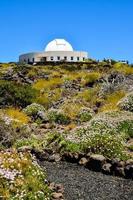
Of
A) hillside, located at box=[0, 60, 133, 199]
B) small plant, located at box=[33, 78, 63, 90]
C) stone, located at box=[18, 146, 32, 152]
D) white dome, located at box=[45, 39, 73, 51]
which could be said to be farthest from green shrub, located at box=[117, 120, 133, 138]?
white dome, located at box=[45, 39, 73, 51]

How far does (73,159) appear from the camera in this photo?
17891mm

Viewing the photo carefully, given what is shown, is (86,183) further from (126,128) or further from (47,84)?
(47,84)

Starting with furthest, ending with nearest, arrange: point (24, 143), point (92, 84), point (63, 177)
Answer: point (92, 84) → point (24, 143) → point (63, 177)

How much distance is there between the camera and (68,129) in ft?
83.0

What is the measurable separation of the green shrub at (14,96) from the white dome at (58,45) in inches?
3317

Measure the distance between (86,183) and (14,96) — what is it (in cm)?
2120

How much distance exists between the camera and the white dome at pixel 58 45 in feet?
397

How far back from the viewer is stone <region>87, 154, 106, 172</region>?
16672 millimetres

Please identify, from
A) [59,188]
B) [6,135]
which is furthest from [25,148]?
[59,188]

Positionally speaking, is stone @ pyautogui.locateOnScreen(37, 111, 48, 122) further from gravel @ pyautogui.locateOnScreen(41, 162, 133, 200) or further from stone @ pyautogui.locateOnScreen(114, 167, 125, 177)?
stone @ pyautogui.locateOnScreen(114, 167, 125, 177)

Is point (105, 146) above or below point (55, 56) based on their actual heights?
below

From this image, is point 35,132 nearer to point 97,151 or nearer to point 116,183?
point 97,151

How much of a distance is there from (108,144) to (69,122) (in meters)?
10.6

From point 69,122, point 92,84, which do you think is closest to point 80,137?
point 69,122
